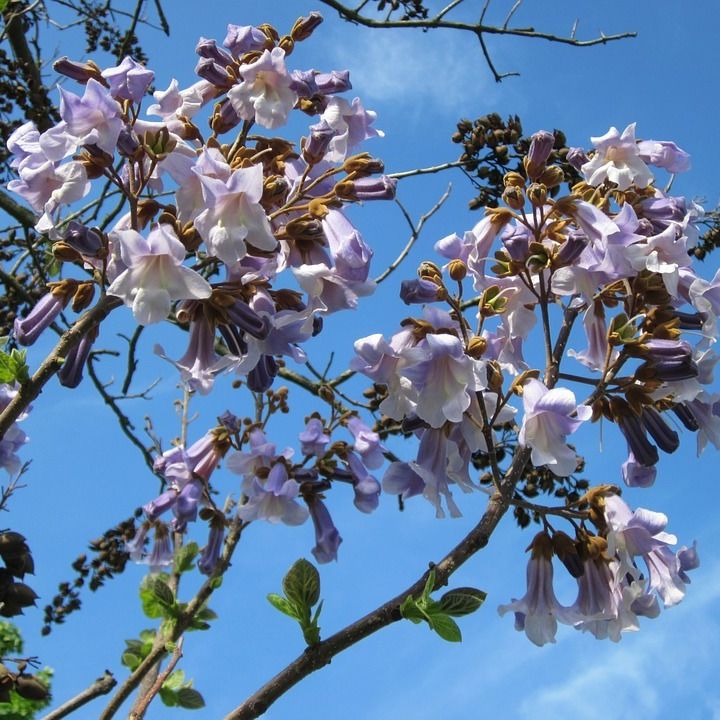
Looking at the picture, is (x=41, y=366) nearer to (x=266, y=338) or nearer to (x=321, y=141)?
(x=266, y=338)

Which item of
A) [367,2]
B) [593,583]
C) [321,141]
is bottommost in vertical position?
[593,583]

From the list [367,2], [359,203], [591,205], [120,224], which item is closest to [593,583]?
[591,205]

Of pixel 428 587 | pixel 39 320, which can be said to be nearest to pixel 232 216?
pixel 39 320

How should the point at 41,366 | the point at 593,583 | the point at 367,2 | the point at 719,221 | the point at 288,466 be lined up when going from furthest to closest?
the point at 367,2 < the point at 719,221 < the point at 288,466 < the point at 593,583 < the point at 41,366

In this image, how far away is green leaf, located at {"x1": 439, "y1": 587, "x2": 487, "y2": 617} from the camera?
2094 mm

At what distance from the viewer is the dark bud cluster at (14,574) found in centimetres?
291

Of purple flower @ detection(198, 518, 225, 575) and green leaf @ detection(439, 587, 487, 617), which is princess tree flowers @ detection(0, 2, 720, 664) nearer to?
green leaf @ detection(439, 587, 487, 617)

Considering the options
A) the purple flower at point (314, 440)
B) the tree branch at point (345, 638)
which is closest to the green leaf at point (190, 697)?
the purple flower at point (314, 440)

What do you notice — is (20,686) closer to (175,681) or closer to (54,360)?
(175,681)

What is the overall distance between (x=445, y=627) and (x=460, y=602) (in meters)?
0.07

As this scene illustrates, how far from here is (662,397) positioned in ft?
8.07

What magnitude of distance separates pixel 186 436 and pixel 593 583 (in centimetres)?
269

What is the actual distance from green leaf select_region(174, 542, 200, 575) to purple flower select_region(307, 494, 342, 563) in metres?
1.19

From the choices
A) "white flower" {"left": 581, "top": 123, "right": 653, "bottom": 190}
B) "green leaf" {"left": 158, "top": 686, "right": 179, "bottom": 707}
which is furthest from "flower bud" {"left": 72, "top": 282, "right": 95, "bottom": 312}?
"green leaf" {"left": 158, "top": 686, "right": 179, "bottom": 707}
